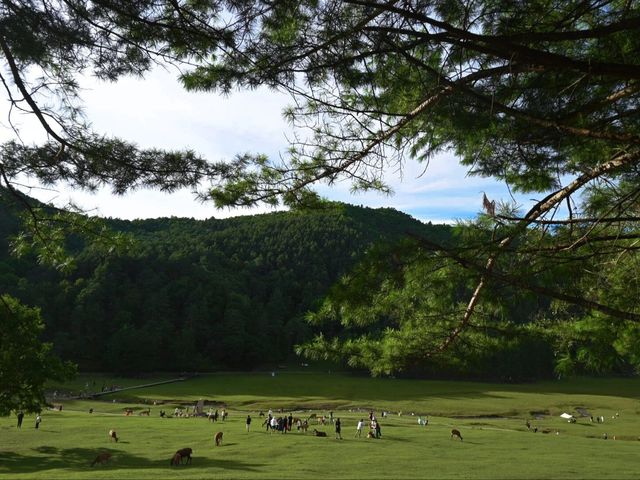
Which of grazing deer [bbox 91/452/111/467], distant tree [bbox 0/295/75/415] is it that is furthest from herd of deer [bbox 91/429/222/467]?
distant tree [bbox 0/295/75/415]

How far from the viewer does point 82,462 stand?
15695 mm

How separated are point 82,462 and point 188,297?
239 ft

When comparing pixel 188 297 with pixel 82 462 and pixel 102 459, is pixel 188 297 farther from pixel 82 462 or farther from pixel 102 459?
pixel 102 459

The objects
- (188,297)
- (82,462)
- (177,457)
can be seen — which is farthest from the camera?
(188,297)

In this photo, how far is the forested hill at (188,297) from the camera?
72.8 meters

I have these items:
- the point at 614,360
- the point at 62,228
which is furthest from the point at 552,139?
the point at 62,228

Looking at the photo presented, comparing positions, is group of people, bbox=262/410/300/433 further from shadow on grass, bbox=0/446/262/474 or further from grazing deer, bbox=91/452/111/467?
grazing deer, bbox=91/452/111/467

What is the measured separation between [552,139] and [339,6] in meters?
2.66

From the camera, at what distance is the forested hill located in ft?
239

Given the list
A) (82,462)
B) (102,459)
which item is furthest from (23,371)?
(102,459)

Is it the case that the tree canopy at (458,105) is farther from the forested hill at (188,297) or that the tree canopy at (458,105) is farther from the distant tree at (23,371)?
the forested hill at (188,297)

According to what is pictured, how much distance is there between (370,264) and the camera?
5.61 m

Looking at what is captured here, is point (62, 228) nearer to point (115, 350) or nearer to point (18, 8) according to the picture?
point (18, 8)

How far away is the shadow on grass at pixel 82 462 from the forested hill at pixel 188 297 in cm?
4026
